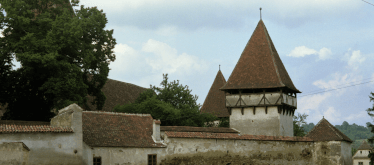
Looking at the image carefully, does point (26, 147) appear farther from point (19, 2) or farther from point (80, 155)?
point (19, 2)

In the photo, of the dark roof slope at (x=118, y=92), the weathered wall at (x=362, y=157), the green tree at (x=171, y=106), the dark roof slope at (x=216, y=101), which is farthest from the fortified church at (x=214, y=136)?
the weathered wall at (x=362, y=157)

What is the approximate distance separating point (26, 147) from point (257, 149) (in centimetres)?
1437

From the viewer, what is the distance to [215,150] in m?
26.0

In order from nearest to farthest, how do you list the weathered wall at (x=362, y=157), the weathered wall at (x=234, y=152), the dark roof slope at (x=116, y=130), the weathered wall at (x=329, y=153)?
the dark roof slope at (x=116, y=130) < the weathered wall at (x=234, y=152) < the weathered wall at (x=329, y=153) < the weathered wall at (x=362, y=157)

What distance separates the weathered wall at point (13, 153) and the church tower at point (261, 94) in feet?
66.5

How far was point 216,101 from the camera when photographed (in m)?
45.9

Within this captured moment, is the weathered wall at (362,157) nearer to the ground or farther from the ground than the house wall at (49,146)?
nearer to the ground

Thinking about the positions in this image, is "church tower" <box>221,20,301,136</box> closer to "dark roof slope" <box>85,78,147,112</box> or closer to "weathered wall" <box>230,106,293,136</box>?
"weathered wall" <box>230,106,293,136</box>

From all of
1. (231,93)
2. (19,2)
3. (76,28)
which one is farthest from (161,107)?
(19,2)

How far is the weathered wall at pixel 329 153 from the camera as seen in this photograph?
27.5 m

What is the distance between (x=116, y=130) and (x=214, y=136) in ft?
19.3

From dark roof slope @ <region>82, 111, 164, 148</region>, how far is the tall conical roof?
1214 cm

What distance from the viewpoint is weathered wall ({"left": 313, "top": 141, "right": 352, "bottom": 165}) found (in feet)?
90.3

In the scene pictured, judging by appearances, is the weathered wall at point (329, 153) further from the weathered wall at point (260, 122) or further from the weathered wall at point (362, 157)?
the weathered wall at point (362, 157)
